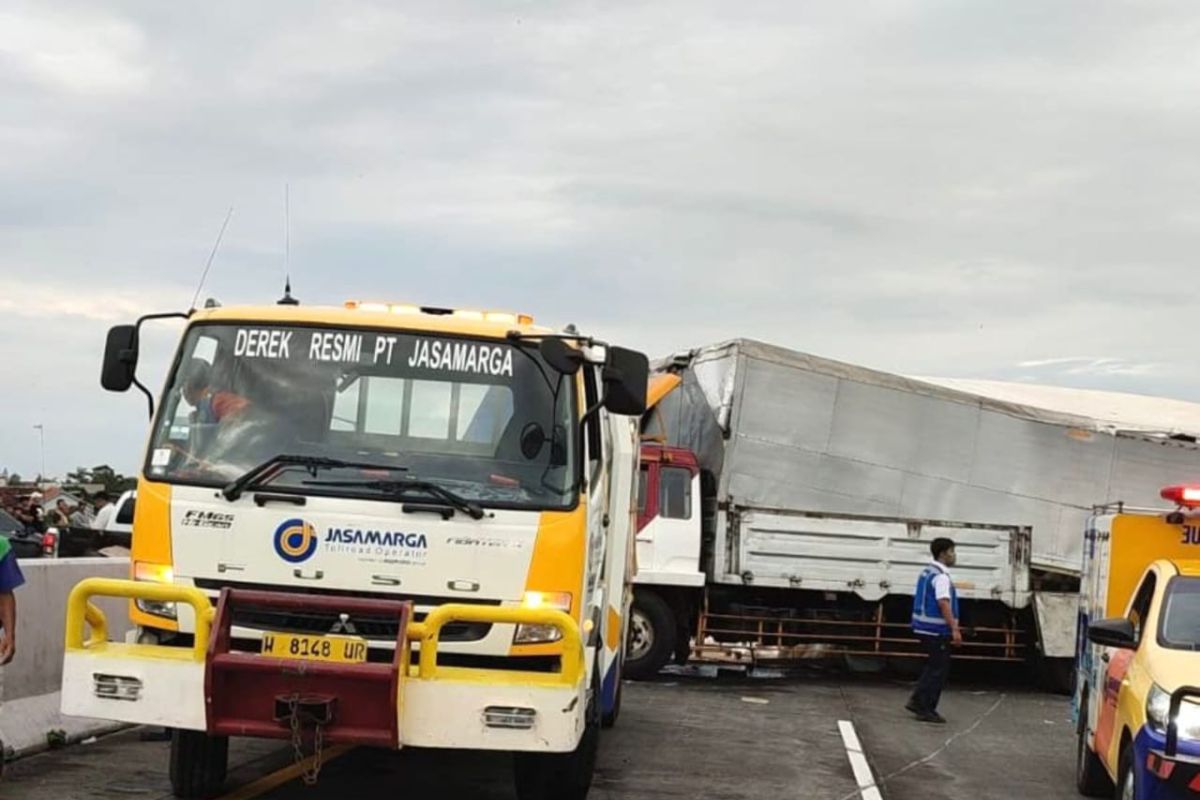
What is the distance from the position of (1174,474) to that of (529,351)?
13.1 m

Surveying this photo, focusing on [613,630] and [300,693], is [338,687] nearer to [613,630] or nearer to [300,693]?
[300,693]

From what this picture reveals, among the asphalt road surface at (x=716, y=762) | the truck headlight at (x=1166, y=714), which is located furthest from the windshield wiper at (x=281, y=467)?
the truck headlight at (x=1166, y=714)

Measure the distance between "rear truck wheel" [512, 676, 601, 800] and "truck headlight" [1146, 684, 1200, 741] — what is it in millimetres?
2787

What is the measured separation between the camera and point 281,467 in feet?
25.7

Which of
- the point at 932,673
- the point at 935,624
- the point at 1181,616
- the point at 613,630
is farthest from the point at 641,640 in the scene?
Answer: the point at 1181,616

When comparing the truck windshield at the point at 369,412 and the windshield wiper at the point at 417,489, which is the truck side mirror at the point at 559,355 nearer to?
the truck windshield at the point at 369,412

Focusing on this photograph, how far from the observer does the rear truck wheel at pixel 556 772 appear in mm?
8422

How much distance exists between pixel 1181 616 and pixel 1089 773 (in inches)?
91.3

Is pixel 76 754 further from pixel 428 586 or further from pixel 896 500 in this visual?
pixel 896 500

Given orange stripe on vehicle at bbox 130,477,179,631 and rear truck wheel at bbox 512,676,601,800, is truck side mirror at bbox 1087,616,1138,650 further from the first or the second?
orange stripe on vehicle at bbox 130,477,179,631

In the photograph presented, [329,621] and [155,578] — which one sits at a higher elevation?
[155,578]

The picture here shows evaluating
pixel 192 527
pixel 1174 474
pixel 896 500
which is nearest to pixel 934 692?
pixel 896 500

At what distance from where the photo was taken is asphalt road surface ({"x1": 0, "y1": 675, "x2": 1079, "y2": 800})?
9.20m

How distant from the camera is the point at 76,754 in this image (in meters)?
10.1
